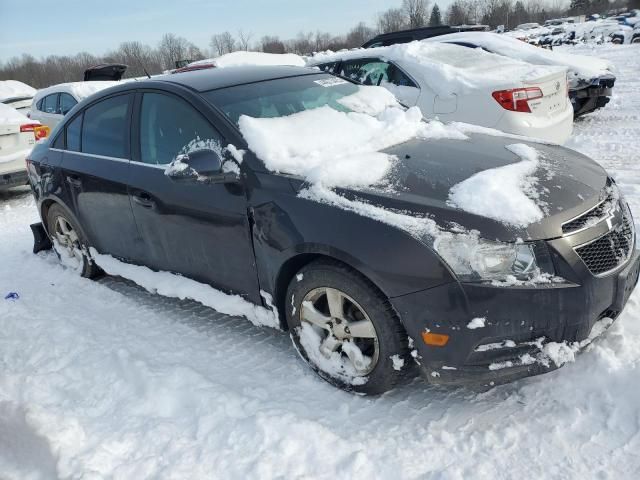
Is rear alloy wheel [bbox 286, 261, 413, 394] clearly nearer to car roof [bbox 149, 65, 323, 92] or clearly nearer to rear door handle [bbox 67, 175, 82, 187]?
car roof [bbox 149, 65, 323, 92]

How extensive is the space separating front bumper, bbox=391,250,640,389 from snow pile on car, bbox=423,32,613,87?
662 centimetres

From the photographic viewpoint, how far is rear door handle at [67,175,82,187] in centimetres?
430

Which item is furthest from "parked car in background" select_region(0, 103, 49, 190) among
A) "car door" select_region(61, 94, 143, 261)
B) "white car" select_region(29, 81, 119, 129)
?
"car door" select_region(61, 94, 143, 261)

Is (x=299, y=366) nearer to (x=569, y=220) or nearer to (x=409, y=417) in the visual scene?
(x=409, y=417)

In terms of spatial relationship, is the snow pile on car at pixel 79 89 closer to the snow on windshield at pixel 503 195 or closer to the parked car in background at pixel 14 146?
the parked car in background at pixel 14 146

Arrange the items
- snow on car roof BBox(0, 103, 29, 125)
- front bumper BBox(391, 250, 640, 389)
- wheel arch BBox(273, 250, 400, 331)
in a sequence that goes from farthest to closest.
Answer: snow on car roof BBox(0, 103, 29, 125), wheel arch BBox(273, 250, 400, 331), front bumper BBox(391, 250, 640, 389)

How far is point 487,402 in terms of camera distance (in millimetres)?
2738

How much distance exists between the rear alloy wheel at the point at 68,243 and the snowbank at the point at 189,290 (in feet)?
0.97

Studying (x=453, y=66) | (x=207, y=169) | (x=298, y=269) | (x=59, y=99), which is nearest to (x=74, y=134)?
(x=207, y=169)

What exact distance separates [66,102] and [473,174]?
9.50 m

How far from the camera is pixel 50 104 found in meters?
10.7

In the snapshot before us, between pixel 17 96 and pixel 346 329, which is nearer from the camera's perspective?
pixel 346 329

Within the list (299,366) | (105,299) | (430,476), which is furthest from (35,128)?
(430,476)

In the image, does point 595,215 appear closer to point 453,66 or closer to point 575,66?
point 453,66
